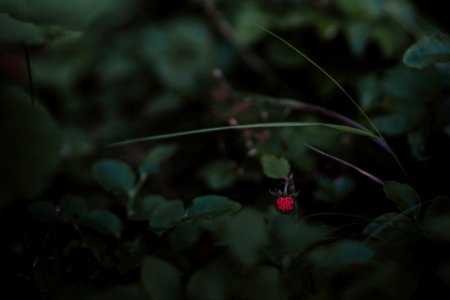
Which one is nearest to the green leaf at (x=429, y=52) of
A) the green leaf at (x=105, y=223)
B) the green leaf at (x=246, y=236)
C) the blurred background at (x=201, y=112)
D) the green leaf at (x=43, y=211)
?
the blurred background at (x=201, y=112)

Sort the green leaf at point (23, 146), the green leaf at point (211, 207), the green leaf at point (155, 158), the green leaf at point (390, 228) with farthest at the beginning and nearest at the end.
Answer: the green leaf at point (155, 158)
the green leaf at point (23, 146)
the green leaf at point (211, 207)
the green leaf at point (390, 228)

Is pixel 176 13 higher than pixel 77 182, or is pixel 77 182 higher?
pixel 176 13

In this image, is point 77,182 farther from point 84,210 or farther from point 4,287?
point 4,287

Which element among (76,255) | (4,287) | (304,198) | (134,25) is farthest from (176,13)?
Result: (4,287)

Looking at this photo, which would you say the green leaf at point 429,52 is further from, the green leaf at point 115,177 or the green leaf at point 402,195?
the green leaf at point 115,177

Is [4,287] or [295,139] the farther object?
[295,139]

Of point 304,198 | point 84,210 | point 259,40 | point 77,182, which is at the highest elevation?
point 259,40

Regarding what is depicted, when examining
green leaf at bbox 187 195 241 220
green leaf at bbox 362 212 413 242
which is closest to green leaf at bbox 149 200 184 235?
green leaf at bbox 187 195 241 220
